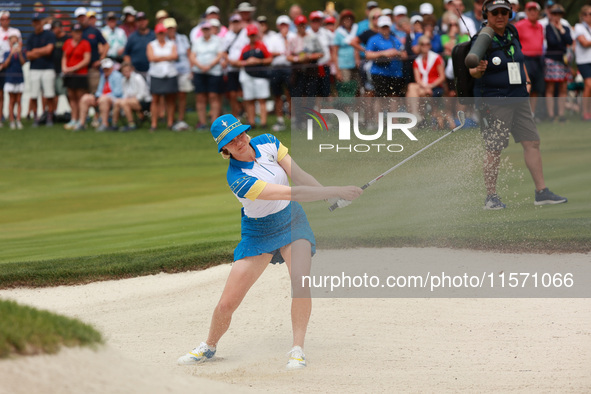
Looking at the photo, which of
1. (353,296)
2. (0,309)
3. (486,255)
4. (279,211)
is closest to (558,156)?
(486,255)

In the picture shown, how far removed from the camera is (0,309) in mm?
5613

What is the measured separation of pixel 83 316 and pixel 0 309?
→ 2.66 meters

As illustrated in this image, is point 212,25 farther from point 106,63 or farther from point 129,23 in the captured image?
point 129,23

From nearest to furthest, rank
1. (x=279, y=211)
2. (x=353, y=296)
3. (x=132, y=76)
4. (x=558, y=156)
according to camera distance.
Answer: (x=279, y=211) < (x=353, y=296) < (x=558, y=156) < (x=132, y=76)

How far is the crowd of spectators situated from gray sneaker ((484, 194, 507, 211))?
429cm

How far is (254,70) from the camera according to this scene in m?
17.9

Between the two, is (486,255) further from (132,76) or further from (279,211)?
(132,76)

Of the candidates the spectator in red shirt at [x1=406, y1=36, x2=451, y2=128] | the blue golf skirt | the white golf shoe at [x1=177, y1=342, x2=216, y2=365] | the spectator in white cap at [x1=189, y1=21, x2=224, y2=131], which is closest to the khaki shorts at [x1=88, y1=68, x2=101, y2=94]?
the spectator in white cap at [x1=189, y1=21, x2=224, y2=131]

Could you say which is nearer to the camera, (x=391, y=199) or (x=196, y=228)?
(x=391, y=199)

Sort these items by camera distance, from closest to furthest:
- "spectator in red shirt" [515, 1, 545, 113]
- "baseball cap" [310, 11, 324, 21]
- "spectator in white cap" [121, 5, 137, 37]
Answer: "spectator in red shirt" [515, 1, 545, 113] → "baseball cap" [310, 11, 324, 21] → "spectator in white cap" [121, 5, 137, 37]

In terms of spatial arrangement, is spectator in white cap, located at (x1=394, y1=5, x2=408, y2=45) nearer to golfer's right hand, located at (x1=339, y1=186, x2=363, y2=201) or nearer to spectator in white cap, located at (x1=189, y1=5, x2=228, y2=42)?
spectator in white cap, located at (x1=189, y1=5, x2=228, y2=42)

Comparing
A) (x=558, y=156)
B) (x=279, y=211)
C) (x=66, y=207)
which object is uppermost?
(x=279, y=211)

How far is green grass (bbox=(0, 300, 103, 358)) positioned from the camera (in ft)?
15.9

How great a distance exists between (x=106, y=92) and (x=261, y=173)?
43.8ft
